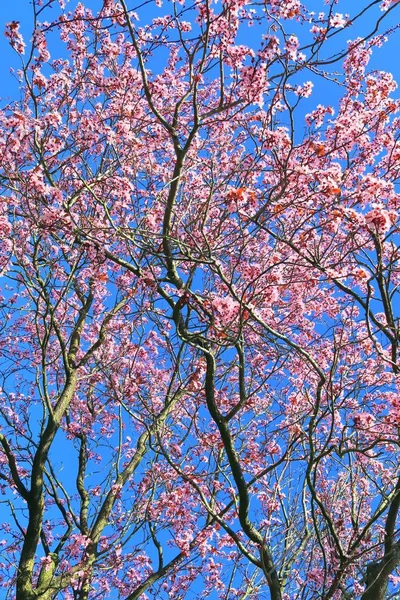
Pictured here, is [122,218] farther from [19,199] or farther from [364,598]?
[364,598]

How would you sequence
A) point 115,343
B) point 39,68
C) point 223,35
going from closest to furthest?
point 223,35 → point 39,68 → point 115,343

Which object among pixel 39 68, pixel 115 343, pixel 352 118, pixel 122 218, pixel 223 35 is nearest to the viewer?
pixel 223 35

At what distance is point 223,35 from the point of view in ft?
16.6

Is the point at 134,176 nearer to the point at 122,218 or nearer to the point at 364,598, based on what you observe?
the point at 122,218

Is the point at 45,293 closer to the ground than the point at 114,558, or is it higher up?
higher up

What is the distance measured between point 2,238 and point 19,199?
486 mm

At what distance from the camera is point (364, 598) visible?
442cm

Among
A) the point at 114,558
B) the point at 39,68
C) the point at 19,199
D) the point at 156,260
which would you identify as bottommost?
the point at 114,558

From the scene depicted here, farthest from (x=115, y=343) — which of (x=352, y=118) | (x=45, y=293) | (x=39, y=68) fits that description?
(x=352, y=118)

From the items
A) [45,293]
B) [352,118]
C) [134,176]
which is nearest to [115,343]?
[45,293]

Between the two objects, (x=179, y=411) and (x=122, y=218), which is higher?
(x=122, y=218)

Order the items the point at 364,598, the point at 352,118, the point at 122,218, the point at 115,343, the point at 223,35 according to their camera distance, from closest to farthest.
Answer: the point at 364,598 < the point at 223,35 < the point at 352,118 < the point at 122,218 < the point at 115,343

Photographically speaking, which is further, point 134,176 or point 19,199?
point 134,176

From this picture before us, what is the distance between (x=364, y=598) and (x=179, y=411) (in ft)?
14.5
